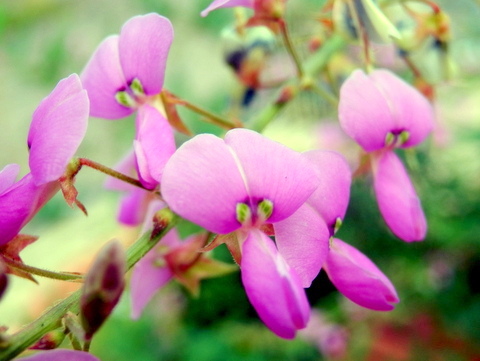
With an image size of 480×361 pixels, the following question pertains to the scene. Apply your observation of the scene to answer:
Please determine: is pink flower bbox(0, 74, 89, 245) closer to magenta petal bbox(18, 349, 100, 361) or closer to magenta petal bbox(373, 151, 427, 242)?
magenta petal bbox(18, 349, 100, 361)

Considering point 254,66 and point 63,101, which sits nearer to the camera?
point 63,101

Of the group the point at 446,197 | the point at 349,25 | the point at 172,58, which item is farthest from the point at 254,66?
the point at 172,58

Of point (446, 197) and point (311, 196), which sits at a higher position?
point (311, 196)

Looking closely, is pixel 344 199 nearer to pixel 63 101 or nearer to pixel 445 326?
pixel 63 101

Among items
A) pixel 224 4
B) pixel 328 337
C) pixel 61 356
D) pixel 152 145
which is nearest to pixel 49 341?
pixel 61 356

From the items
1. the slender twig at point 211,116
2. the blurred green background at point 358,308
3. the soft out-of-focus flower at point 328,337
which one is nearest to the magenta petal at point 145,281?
the slender twig at point 211,116

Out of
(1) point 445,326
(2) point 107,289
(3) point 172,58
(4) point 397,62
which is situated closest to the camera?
(2) point 107,289

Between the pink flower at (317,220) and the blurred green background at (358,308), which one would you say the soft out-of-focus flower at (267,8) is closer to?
the pink flower at (317,220)
